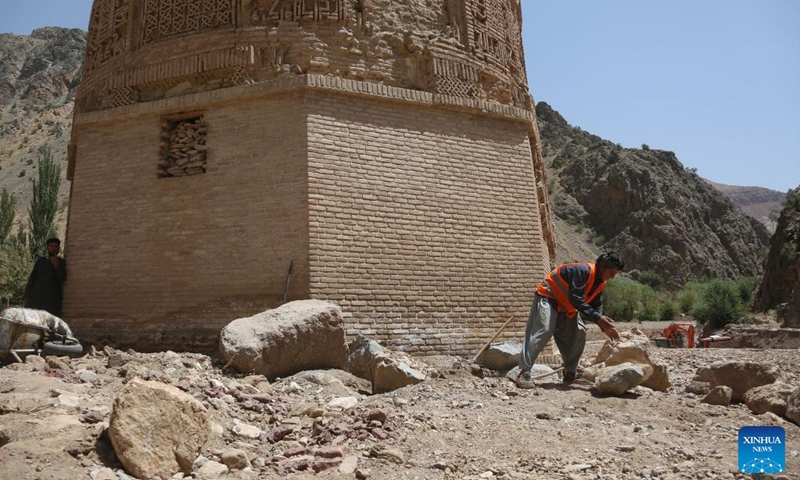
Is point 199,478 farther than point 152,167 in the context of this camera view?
No

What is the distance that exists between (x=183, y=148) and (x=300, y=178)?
2199 millimetres

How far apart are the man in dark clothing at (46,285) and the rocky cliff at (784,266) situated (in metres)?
28.8

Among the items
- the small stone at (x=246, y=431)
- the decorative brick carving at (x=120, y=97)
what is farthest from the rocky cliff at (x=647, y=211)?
the small stone at (x=246, y=431)

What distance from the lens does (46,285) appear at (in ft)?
30.7

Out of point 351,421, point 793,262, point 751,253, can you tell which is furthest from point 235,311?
point 751,253

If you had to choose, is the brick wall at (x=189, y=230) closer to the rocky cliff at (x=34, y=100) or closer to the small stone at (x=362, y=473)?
the small stone at (x=362, y=473)

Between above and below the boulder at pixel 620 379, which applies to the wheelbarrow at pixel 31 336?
above

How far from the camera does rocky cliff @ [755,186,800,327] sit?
3014cm

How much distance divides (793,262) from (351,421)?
105 feet

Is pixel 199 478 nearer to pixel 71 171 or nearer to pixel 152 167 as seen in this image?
pixel 152 167

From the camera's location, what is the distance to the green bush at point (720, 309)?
94.0ft

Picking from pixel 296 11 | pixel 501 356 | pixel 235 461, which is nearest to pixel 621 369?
pixel 501 356

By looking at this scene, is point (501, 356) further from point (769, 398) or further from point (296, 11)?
point (296, 11)

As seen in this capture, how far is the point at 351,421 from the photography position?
4.95 m
